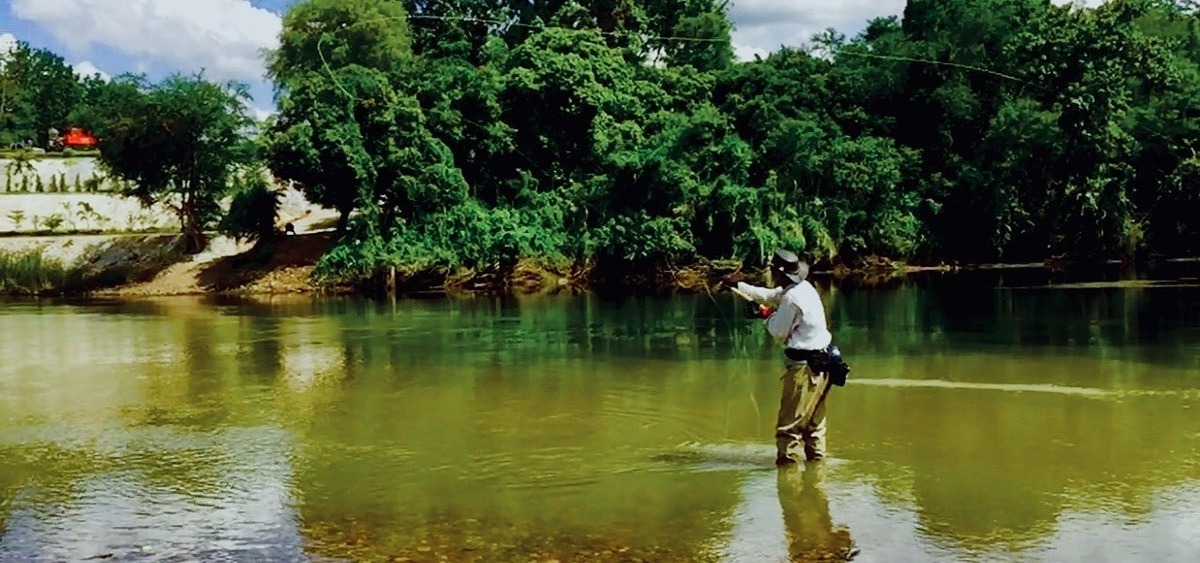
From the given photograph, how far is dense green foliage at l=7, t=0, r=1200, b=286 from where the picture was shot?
136ft

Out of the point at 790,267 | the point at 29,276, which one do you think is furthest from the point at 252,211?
the point at 790,267

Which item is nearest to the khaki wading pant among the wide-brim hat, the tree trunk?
the wide-brim hat

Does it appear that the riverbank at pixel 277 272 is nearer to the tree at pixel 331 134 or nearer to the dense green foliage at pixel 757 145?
the dense green foliage at pixel 757 145

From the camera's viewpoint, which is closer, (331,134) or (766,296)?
(766,296)

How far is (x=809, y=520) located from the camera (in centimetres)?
910

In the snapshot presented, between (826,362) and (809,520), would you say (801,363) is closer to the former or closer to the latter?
(826,362)

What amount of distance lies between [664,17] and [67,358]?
123ft

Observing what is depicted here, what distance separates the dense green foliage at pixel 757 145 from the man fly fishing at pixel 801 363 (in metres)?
30.3

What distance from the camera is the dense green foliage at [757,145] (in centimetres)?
4144

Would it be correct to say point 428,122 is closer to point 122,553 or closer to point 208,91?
point 208,91

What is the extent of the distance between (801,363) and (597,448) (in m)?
2.48

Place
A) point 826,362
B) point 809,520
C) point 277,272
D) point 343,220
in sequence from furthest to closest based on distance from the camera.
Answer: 1. point 343,220
2. point 277,272
3. point 826,362
4. point 809,520

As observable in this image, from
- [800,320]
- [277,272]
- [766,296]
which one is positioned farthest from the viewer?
[277,272]

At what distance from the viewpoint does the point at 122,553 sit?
8625 millimetres
